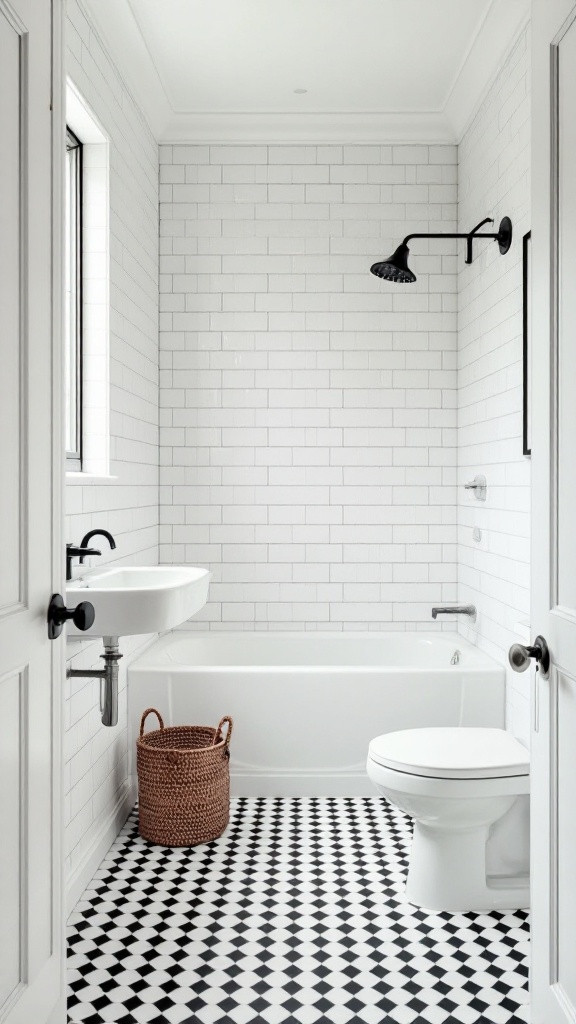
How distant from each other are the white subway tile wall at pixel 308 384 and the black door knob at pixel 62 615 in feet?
8.32

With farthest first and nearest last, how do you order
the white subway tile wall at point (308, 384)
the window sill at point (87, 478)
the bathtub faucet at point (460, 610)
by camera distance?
the white subway tile wall at point (308, 384), the bathtub faucet at point (460, 610), the window sill at point (87, 478)

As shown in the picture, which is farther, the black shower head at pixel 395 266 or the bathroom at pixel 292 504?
the black shower head at pixel 395 266

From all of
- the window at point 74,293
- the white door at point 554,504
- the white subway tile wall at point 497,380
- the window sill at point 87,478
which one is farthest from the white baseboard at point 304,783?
the white door at point 554,504

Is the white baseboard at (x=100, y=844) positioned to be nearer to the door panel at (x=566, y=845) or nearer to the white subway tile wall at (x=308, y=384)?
the white subway tile wall at (x=308, y=384)

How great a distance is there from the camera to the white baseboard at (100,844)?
2.50 meters

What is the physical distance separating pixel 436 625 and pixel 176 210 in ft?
8.03

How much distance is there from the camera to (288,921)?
2418 mm

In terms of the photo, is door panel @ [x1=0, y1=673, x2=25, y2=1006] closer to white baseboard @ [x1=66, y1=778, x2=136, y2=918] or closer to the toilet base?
white baseboard @ [x1=66, y1=778, x2=136, y2=918]

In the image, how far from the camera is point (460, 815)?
2441 mm

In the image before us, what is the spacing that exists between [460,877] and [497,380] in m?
1.91

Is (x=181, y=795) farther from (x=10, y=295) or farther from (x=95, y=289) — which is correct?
(x=10, y=295)

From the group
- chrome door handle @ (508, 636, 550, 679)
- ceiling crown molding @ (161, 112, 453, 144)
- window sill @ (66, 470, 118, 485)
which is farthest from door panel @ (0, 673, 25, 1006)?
ceiling crown molding @ (161, 112, 453, 144)

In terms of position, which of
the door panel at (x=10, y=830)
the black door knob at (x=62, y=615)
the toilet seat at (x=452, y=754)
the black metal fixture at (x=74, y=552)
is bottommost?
the toilet seat at (x=452, y=754)

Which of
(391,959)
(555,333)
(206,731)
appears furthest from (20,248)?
(206,731)
